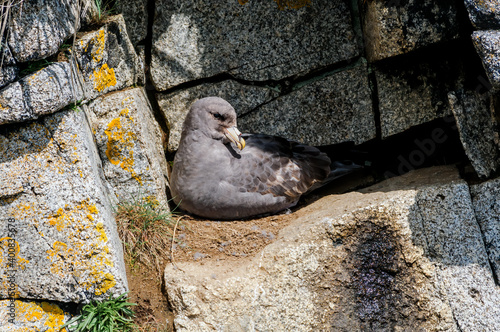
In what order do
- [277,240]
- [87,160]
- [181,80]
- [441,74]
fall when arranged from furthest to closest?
[181,80]
[441,74]
[277,240]
[87,160]

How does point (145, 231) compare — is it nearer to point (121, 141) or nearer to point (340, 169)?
point (121, 141)

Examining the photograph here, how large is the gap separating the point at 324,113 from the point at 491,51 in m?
1.54

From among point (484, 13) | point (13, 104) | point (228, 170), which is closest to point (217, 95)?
point (228, 170)

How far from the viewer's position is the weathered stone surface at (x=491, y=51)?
283cm

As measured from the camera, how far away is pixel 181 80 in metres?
4.12

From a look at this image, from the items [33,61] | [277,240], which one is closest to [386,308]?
[277,240]

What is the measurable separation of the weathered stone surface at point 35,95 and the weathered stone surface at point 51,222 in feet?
0.38

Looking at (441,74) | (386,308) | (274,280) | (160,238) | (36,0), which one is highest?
(36,0)

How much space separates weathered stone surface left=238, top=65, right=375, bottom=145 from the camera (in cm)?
410

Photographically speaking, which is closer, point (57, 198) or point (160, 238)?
point (57, 198)

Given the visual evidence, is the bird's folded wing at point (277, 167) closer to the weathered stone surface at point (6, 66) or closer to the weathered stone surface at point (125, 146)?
the weathered stone surface at point (125, 146)

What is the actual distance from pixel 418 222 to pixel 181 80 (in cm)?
213

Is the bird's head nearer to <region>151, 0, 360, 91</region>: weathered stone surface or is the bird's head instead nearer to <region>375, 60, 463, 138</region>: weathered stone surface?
<region>151, 0, 360, 91</region>: weathered stone surface

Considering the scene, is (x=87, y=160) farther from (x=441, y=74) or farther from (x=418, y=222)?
(x=441, y=74)
